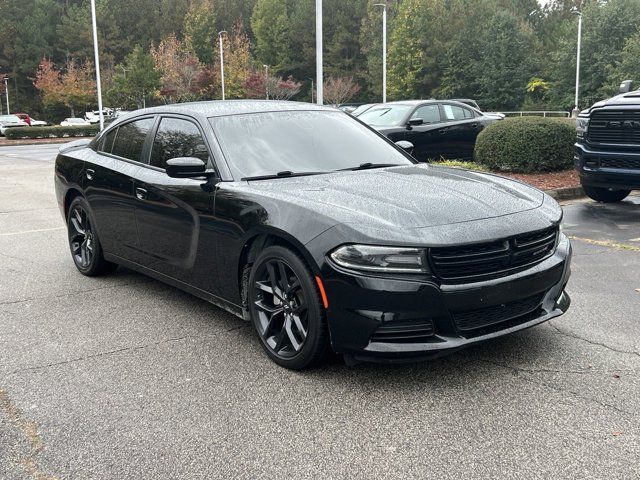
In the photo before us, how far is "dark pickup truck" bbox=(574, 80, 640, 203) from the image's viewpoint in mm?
8398

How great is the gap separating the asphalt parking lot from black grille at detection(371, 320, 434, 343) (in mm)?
317

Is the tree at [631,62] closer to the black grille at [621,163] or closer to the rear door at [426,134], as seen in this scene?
the rear door at [426,134]

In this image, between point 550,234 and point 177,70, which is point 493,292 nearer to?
point 550,234

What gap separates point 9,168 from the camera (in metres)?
18.9

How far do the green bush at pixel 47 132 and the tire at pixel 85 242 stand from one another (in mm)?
36773

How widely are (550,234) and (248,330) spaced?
206cm

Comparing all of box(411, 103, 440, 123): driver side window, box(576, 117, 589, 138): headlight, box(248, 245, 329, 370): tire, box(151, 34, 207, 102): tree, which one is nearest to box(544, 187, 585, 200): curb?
box(576, 117, 589, 138): headlight

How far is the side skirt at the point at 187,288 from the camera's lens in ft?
14.0

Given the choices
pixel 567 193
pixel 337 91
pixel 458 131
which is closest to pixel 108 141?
pixel 567 193

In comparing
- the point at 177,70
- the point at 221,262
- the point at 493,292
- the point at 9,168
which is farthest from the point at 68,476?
the point at 177,70

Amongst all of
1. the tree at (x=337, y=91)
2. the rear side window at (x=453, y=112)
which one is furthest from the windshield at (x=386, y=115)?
the tree at (x=337, y=91)

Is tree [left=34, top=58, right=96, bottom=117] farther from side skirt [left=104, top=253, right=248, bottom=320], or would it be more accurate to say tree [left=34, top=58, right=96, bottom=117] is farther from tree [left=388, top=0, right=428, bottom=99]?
side skirt [left=104, top=253, right=248, bottom=320]

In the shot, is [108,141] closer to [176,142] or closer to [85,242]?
[85,242]

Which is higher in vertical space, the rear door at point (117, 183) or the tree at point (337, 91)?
the tree at point (337, 91)
